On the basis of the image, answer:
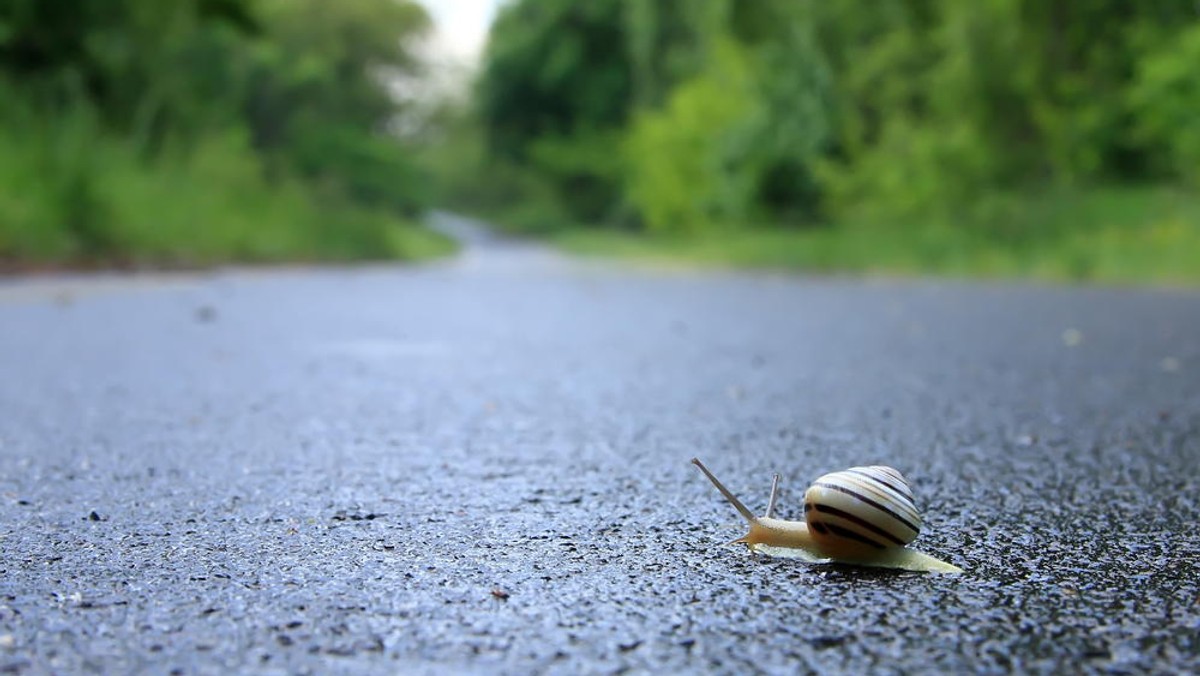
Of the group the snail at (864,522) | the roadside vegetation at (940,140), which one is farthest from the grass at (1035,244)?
the snail at (864,522)

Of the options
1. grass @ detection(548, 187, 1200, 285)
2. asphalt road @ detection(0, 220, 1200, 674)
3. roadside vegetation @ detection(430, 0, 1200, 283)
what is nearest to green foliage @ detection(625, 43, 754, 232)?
roadside vegetation @ detection(430, 0, 1200, 283)

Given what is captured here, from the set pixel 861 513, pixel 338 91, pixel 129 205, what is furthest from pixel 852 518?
pixel 338 91

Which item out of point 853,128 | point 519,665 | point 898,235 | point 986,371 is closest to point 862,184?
point 853,128

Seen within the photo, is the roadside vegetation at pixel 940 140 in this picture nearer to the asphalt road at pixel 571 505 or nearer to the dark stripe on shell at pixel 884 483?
the asphalt road at pixel 571 505

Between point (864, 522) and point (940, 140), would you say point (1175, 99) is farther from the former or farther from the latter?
point (864, 522)

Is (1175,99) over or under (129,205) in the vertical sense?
over

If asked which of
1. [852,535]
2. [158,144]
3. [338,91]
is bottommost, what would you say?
[852,535]
